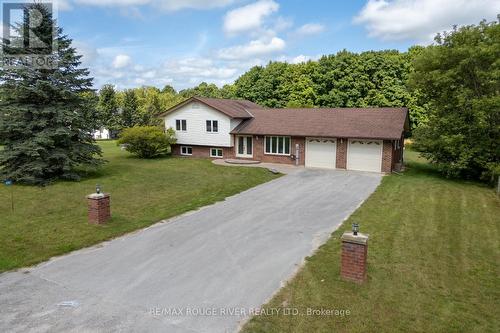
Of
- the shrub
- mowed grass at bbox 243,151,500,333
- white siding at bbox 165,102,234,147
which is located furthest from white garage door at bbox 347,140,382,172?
the shrub

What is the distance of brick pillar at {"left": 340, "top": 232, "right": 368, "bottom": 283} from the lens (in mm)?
6441

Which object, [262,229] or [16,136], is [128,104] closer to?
[16,136]

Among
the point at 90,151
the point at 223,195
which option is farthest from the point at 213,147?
the point at 223,195

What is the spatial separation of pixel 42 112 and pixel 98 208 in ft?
29.5

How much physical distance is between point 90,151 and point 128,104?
107ft

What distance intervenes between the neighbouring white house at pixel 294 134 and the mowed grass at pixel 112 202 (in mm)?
3707

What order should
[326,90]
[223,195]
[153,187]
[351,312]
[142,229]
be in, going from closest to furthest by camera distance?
1. [351,312]
2. [142,229]
3. [223,195]
4. [153,187]
5. [326,90]

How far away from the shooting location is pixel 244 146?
2498 cm

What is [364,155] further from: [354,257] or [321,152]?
[354,257]

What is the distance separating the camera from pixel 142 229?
32.3 ft

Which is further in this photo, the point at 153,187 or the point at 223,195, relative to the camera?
the point at 153,187

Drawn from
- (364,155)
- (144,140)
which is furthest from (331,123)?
(144,140)

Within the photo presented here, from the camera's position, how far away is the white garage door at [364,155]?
65.6 ft

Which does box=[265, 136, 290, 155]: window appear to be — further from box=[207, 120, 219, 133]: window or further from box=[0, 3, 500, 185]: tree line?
box=[0, 3, 500, 185]: tree line
